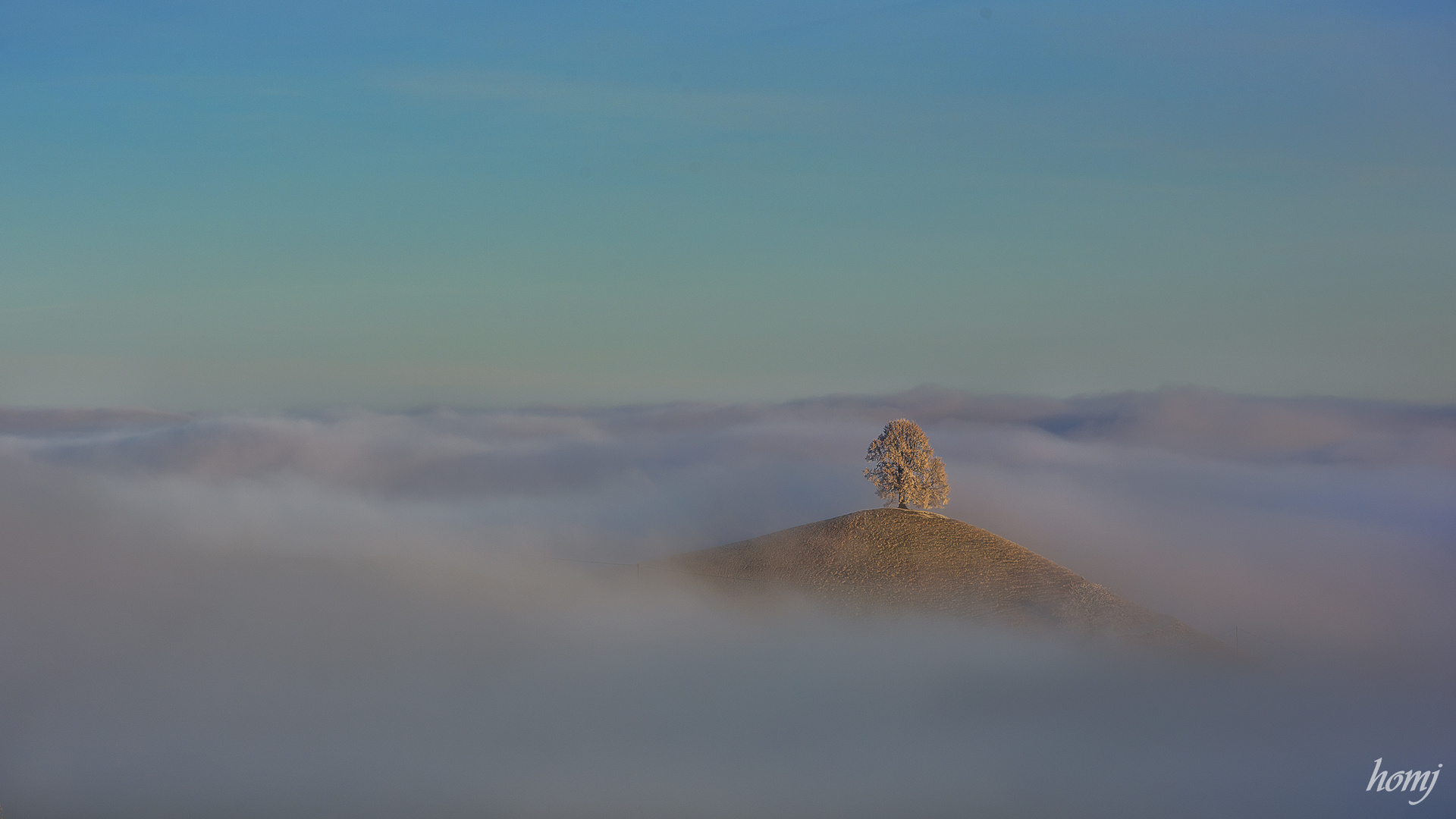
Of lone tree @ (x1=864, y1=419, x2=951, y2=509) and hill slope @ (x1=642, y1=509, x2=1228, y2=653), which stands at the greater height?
lone tree @ (x1=864, y1=419, x2=951, y2=509)

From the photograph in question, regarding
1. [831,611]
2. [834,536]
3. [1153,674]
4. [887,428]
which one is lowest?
[1153,674]

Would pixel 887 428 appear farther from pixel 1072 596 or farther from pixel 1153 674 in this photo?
pixel 1153 674

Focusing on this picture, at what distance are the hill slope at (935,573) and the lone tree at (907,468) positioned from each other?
150 cm

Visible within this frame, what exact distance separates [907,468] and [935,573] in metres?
8.36

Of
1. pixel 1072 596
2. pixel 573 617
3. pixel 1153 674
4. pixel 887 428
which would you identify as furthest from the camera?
pixel 573 617

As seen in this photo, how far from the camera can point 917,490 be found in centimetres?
8631

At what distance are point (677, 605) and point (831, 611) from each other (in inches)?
517

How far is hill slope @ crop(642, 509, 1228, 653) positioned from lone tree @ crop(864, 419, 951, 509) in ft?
4.92

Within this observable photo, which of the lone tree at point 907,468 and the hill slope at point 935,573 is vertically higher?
the lone tree at point 907,468

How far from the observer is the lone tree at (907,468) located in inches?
3369

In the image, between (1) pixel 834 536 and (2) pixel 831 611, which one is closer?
(2) pixel 831 611

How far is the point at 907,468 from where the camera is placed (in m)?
85.7

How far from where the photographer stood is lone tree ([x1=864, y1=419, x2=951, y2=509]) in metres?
85.6

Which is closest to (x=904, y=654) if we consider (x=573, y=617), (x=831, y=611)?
(x=831, y=611)
